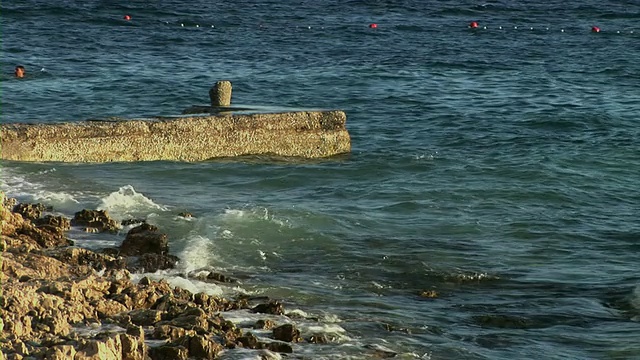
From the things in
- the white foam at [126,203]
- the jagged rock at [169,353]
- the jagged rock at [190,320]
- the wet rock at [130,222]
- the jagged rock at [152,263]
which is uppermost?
the jagged rock at [169,353]

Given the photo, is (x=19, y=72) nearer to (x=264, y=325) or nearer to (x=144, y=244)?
(x=144, y=244)

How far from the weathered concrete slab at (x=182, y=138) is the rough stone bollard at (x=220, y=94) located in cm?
90

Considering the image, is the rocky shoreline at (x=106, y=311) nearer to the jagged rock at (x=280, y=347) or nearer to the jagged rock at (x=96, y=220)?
the jagged rock at (x=280, y=347)

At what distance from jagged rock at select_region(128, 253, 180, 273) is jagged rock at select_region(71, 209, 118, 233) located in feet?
3.92

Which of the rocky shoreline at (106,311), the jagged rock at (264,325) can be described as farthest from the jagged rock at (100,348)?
the jagged rock at (264,325)

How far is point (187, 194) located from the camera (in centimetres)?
1334

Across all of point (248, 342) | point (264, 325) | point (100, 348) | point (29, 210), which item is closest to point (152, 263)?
point (29, 210)

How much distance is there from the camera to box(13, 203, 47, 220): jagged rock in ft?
35.2

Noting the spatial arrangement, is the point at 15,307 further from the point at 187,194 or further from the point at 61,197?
the point at 187,194

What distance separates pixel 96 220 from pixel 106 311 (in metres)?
3.49

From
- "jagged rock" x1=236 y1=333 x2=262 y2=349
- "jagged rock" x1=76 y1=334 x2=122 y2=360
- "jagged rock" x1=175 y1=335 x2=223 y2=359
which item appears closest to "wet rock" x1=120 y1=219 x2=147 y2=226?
"jagged rock" x1=236 y1=333 x2=262 y2=349

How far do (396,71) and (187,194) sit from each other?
13093 mm

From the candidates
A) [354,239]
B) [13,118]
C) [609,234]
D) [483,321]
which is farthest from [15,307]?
[13,118]

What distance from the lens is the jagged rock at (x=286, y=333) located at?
774cm
